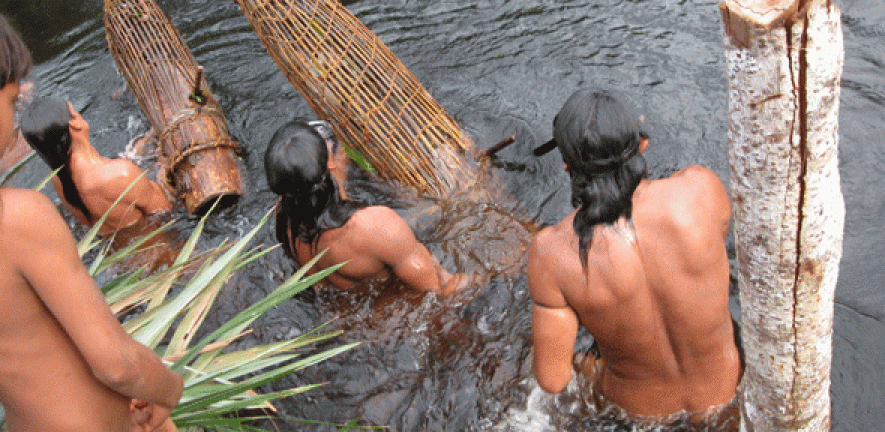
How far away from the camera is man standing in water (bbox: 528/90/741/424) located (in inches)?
88.8

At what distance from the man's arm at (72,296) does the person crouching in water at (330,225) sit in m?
1.30

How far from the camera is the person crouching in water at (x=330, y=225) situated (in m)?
3.13

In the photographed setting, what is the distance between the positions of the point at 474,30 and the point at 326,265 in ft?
11.7

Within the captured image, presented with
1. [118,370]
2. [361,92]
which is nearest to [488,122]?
[361,92]

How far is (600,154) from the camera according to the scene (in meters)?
2.25

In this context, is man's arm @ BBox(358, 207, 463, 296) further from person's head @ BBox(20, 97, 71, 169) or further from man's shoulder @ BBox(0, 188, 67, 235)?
person's head @ BBox(20, 97, 71, 169)

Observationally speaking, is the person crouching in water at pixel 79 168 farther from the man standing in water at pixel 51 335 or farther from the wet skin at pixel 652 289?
the wet skin at pixel 652 289

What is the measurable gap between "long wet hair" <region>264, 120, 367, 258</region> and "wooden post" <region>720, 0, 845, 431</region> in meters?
1.83

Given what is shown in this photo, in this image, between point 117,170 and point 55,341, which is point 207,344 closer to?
point 55,341

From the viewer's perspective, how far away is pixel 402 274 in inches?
144

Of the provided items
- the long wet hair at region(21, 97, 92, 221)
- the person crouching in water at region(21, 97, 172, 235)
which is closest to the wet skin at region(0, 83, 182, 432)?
the person crouching in water at region(21, 97, 172, 235)

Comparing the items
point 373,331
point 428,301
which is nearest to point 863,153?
point 428,301

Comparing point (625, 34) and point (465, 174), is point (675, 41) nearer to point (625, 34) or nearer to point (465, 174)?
point (625, 34)

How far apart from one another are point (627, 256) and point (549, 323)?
0.41 metres
